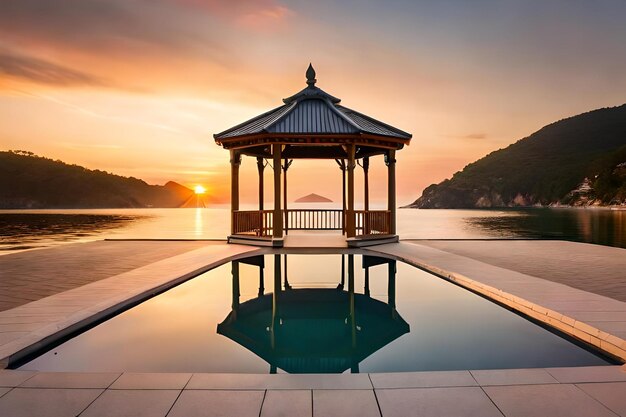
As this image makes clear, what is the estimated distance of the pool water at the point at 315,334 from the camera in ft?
14.3

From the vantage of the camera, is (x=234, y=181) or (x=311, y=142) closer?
(x=311, y=142)

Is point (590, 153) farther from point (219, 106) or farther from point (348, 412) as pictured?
point (348, 412)

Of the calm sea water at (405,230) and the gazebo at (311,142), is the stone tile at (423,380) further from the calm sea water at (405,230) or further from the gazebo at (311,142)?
the calm sea water at (405,230)

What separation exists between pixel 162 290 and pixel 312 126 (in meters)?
7.44

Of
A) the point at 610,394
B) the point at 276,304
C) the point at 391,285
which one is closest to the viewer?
the point at 610,394

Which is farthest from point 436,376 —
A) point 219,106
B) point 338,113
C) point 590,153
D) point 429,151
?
point 590,153

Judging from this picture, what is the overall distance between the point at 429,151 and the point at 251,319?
103ft

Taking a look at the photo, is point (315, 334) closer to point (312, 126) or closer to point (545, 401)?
point (545, 401)

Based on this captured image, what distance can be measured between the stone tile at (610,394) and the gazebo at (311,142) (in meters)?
9.25

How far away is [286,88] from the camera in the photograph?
1755 centimetres

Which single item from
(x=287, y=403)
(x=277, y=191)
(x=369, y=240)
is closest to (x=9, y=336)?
(x=287, y=403)

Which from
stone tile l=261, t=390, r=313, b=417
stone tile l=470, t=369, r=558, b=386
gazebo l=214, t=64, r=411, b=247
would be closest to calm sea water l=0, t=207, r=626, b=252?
gazebo l=214, t=64, r=411, b=247

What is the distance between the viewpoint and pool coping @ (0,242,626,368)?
4.30 metres

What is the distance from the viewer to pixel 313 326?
6070mm
